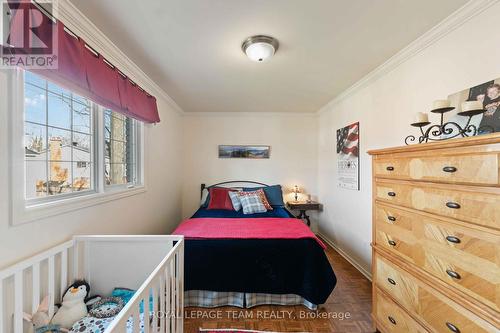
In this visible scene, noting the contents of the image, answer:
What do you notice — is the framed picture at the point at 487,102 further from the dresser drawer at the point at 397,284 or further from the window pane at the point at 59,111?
the window pane at the point at 59,111

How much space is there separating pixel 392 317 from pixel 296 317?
77 cm

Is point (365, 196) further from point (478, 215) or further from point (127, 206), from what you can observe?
point (127, 206)

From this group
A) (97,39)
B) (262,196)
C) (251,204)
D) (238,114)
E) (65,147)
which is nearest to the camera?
(65,147)

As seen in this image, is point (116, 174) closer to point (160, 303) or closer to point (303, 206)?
point (160, 303)

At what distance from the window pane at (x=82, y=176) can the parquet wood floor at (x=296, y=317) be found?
1424mm

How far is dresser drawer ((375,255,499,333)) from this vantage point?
985mm

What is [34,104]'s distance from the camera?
1.26 m

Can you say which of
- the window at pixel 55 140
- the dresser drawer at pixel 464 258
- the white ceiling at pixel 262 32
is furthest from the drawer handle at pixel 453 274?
the window at pixel 55 140

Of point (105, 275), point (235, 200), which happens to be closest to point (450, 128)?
point (235, 200)

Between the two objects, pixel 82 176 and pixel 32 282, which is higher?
pixel 82 176

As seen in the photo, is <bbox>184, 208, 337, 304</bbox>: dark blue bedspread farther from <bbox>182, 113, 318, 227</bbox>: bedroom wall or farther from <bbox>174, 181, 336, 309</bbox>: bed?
<bbox>182, 113, 318, 227</bbox>: bedroom wall

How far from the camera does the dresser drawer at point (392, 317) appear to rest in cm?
129

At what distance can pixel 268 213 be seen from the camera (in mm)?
3078

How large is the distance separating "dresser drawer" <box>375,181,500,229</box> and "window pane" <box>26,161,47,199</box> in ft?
7.50
